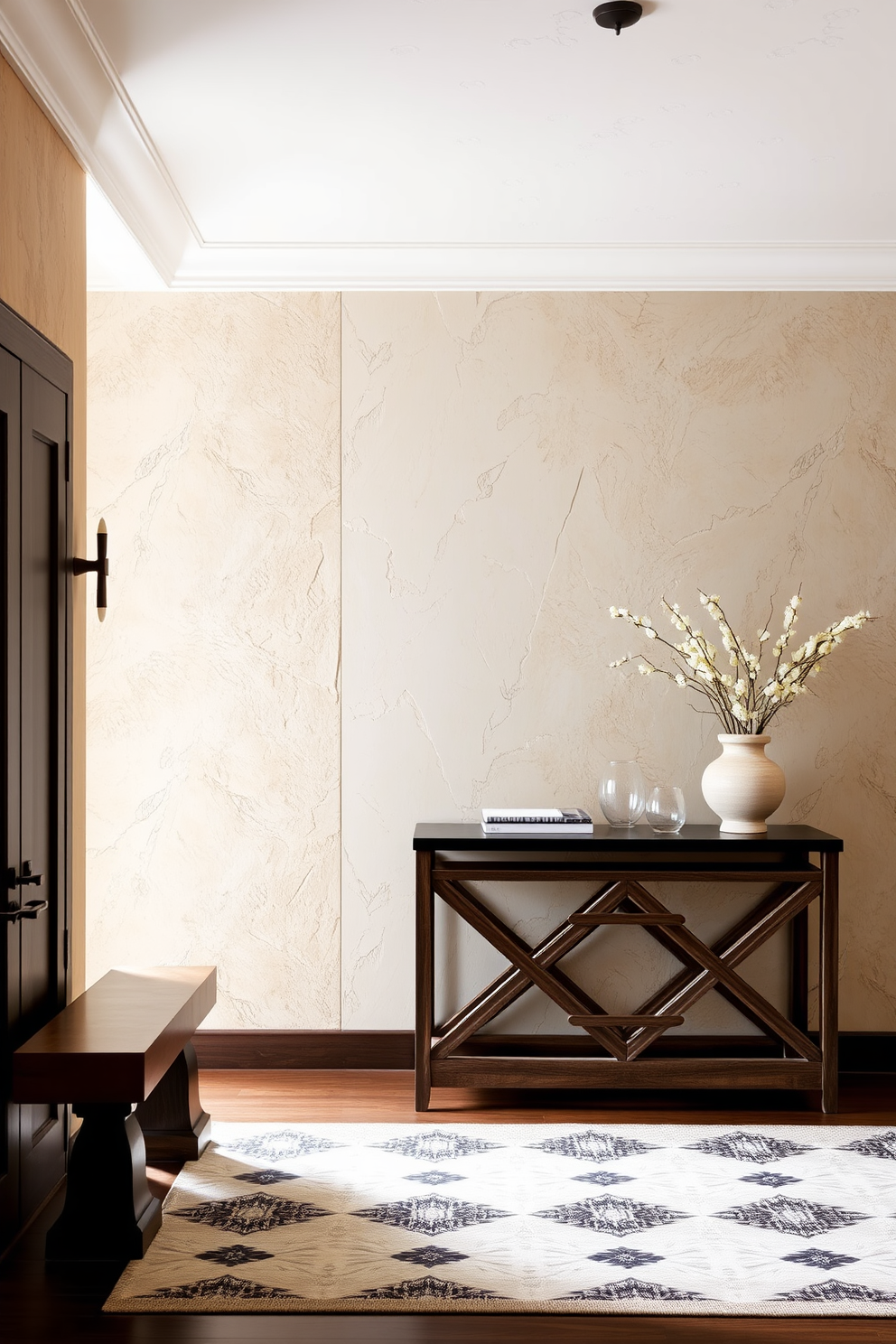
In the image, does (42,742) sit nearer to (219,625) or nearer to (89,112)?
(219,625)

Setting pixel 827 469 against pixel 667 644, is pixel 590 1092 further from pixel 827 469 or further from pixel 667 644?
pixel 827 469

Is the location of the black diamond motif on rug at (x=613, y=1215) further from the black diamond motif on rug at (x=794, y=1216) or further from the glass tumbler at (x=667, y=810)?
the glass tumbler at (x=667, y=810)

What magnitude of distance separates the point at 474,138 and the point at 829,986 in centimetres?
261

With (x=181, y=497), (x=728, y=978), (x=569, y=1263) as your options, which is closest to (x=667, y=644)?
(x=728, y=978)

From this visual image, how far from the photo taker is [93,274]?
153 inches

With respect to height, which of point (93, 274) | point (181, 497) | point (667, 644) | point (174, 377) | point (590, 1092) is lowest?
point (590, 1092)

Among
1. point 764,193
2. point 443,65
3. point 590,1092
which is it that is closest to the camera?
point 443,65

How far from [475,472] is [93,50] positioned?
5.80ft

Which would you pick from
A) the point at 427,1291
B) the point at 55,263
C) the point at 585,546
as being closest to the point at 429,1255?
A: the point at 427,1291

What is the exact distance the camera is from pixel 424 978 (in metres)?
3.51

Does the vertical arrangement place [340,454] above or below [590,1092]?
above

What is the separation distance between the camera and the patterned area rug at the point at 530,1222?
2393 millimetres

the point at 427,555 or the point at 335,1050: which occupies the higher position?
the point at 427,555

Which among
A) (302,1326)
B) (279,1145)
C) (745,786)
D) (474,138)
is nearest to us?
(302,1326)
